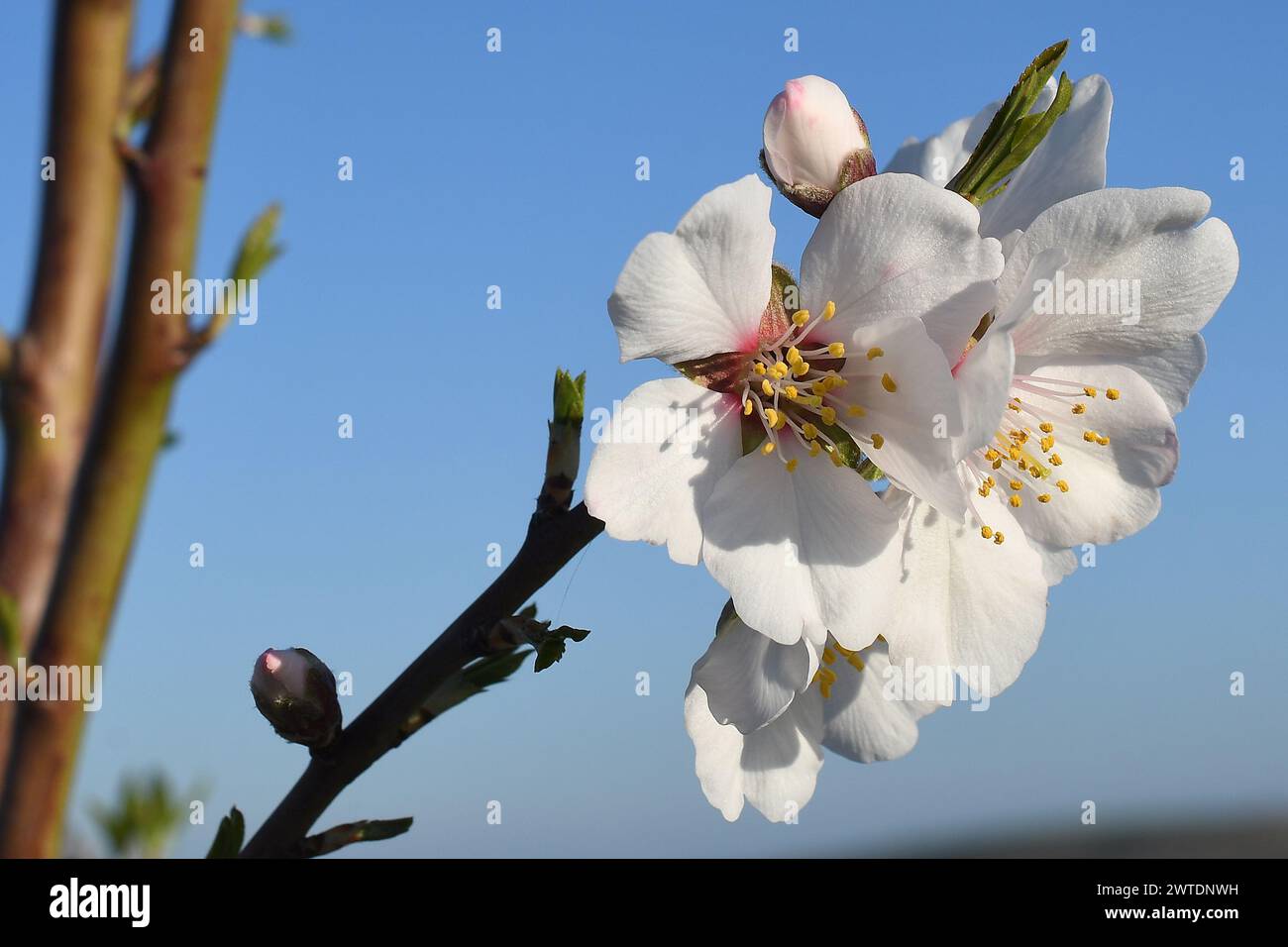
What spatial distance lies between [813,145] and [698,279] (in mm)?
187

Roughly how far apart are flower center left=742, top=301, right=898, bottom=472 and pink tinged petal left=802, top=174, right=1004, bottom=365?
3 cm

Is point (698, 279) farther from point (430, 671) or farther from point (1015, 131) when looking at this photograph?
point (430, 671)

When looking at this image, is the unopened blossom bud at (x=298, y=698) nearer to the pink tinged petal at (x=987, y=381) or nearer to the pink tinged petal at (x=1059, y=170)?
the pink tinged petal at (x=987, y=381)

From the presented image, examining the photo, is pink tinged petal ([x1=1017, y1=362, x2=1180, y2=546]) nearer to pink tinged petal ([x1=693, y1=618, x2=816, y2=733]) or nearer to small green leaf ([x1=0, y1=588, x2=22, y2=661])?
pink tinged petal ([x1=693, y1=618, x2=816, y2=733])

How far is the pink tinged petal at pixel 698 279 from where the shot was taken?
0.92 metres

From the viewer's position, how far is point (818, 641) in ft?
3.14

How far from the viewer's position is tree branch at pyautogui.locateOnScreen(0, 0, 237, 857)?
76 cm

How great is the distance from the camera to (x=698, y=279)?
97cm

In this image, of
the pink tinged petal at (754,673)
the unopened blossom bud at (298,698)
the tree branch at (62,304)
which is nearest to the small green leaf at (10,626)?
the tree branch at (62,304)

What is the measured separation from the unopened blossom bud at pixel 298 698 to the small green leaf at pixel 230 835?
0.11 metres

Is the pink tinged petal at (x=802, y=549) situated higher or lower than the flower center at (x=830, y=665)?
higher

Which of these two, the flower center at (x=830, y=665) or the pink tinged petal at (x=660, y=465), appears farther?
the flower center at (x=830, y=665)

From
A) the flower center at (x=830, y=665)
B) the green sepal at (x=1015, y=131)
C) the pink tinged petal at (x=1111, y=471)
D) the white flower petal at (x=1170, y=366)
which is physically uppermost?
the green sepal at (x=1015, y=131)

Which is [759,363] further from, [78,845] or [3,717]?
[78,845]
